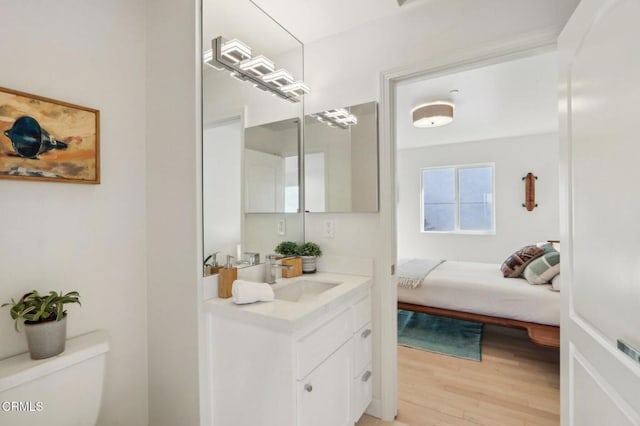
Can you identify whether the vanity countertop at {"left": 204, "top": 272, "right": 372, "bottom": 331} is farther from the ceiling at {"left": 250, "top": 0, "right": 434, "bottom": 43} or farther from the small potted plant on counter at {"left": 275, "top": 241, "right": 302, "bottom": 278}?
the ceiling at {"left": 250, "top": 0, "right": 434, "bottom": 43}

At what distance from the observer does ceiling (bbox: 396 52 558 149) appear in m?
2.48

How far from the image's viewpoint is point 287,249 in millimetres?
1989

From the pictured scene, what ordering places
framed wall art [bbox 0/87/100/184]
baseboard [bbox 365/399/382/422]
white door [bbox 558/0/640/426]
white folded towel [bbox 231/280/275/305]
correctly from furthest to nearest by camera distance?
baseboard [bbox 365/399/382/422] → white folded towel [bbox 231/280/275/305] → framed wall art [bbox 0/87/100/184] → white door [bbox 558/0/640/426]

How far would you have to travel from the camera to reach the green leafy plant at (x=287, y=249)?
1982mm

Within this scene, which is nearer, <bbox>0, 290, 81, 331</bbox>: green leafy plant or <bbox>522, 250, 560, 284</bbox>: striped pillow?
<bbox>0, 290, 81, 331</bbox>: green leafy plant

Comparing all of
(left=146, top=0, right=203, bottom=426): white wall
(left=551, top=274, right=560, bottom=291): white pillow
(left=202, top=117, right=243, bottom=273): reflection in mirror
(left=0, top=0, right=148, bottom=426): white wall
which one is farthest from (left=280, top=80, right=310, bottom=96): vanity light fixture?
(left=551, top=274, right=560, bottom=291): white pillow

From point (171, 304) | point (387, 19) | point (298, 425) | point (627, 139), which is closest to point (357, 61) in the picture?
point (387, 19)

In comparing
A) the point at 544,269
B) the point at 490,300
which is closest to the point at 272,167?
the point at 490,300

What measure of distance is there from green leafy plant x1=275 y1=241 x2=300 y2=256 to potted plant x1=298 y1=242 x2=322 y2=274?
0.03 meters

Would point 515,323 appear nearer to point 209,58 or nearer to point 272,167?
point 272,167

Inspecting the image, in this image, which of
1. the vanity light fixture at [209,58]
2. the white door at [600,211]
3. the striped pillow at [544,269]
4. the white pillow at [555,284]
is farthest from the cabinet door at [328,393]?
the striped pillow at [544,269]

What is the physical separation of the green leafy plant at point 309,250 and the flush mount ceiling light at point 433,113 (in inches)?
84.8

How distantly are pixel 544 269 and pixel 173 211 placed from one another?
10.7ft

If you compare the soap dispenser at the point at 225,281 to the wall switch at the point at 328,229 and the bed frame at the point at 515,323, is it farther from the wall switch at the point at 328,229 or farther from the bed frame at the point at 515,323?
the bed frame at the point at 515,323
